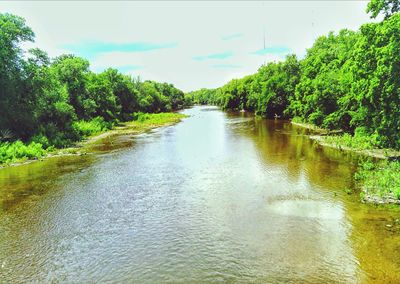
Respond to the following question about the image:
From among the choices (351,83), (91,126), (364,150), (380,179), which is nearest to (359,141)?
(364,150)

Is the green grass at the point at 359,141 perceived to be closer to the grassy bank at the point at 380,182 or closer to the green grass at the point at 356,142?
the green grass at the point at 356,142

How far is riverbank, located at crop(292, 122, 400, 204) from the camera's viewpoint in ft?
78.7

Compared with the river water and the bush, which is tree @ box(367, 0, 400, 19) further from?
the bush

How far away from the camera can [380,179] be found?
87.0 ft

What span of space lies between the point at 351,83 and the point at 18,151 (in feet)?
135

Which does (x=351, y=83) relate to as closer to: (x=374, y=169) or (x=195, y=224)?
(x=374, y=169)

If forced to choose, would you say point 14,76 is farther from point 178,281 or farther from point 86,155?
point 178,281

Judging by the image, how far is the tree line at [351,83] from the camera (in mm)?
28422

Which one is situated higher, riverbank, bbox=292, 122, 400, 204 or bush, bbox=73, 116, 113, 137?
bush, bbox=73, 116, 113, 137

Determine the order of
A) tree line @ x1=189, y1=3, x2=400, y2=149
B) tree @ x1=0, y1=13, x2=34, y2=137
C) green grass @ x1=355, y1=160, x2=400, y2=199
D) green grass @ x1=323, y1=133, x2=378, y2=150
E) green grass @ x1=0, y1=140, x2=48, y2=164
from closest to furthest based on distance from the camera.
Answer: green grass @ x1=355, y1=160, x2=400, y2=199
tree line @ x1=189, y1=3, x2=400, y2=149
green grass @ x1=0, y1=140, x2=48, y2=164
green grass @ x1=323, y1=133, x2=378, y2=150
tree @ x1=0, y1=13, x2=34, y2=137

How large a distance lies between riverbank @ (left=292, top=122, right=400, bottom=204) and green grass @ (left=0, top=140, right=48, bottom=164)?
37.7 metres

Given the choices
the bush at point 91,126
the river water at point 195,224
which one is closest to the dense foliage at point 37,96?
the bush at point 91,126

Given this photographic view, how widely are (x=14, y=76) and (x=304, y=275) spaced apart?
46.0 metres

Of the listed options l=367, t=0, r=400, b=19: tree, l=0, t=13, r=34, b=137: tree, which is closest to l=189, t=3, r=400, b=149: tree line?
l=367, t=0, r=400, b=19: tree
